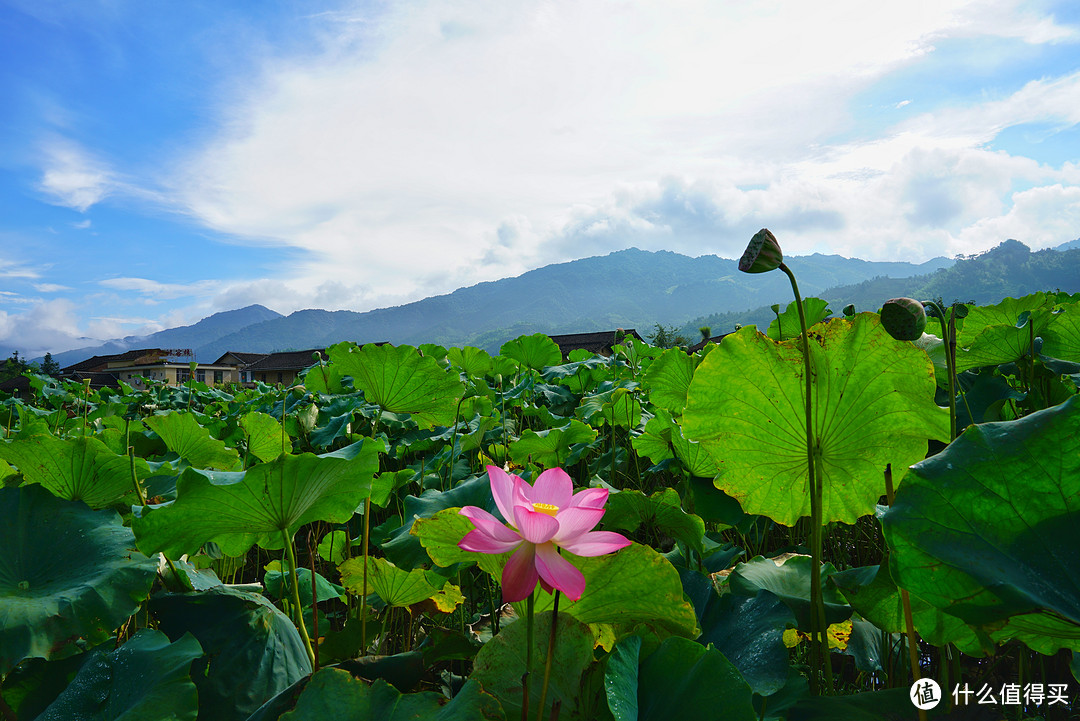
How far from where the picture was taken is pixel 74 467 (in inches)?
40.6

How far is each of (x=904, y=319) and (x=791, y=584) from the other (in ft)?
1.48

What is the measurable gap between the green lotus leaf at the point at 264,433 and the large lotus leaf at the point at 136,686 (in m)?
0.76

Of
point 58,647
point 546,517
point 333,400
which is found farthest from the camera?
point 333,400

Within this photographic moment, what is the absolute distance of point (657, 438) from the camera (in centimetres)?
152

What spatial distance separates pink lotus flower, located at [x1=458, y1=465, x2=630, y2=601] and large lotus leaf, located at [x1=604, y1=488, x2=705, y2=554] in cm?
46

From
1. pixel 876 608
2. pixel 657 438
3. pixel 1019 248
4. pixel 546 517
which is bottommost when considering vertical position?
pixel 876 608

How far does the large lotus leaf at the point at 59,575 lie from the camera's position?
680mm

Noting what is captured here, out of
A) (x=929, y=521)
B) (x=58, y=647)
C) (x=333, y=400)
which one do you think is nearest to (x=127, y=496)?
(x=58, y=647)

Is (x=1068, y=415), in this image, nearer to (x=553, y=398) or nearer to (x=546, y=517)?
(x=546, y=517)

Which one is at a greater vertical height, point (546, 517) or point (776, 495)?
point (546, 517)

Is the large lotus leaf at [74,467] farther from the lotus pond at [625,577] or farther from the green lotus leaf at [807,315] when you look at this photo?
the green lotus leaf at [807,315]

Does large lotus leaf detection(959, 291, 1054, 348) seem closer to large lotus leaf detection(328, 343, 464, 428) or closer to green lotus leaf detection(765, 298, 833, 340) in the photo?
green lotus leaf detection(765, 298, 833, 340)

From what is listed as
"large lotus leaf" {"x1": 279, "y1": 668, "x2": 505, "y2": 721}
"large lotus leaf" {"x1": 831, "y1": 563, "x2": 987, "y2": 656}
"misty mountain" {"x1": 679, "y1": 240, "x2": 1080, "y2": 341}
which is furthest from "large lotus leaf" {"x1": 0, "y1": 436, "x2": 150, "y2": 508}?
"misty mountain" {"x1": 679, "y1": 240, "x2": 1080, "y2": 341}

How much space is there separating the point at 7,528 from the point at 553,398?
254cm
